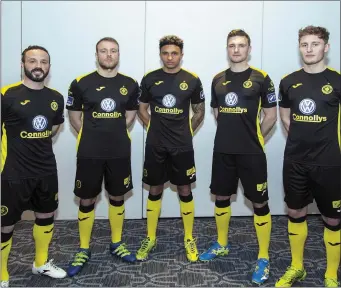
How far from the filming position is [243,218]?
165 inches

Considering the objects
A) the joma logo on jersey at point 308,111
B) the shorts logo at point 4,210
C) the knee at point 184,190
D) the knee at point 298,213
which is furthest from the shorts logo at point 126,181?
the joma logo on jersey at point 308,111

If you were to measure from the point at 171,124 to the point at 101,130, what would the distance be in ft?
1.76

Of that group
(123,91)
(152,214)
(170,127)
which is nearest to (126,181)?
(152,214)

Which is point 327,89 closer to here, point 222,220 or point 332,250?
Result: point 332,250

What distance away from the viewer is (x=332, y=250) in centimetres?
257

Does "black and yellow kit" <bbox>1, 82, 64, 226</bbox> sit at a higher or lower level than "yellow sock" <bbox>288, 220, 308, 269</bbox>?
higher

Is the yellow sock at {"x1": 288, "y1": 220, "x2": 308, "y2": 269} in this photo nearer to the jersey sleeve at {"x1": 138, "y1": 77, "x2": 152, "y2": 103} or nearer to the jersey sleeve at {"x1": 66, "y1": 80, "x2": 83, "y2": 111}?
the jersey sleeve at {"x1": 138, "y1": 77, "x2": 152, "y2": 103}

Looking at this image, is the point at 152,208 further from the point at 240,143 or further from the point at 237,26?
the point at 237,26

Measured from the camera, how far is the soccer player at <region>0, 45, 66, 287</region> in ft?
7.93

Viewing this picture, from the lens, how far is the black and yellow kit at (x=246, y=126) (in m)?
2.77

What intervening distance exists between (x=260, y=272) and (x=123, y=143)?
4.48 feet

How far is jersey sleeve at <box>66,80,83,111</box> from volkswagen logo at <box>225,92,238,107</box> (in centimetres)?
110

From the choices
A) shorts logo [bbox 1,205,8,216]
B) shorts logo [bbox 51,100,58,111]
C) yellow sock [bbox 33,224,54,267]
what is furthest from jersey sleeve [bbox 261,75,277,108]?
shorts logo [bbox 1,205,8,216]

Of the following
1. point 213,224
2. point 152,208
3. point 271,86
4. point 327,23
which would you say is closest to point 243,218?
point 213,224
